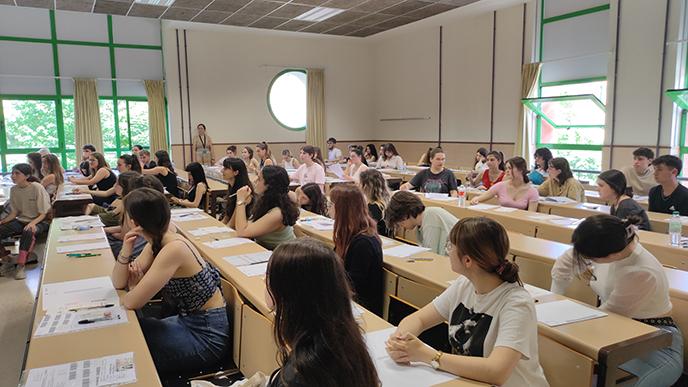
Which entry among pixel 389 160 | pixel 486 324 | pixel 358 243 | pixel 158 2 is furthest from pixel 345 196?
pixel 158 2

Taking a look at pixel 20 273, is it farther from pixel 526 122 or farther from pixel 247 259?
pixel 526 122

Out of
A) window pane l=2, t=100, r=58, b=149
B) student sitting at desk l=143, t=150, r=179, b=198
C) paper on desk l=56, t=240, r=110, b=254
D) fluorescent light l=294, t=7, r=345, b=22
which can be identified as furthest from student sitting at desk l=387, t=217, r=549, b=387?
window pane l=2, t=100, r=58, b=149

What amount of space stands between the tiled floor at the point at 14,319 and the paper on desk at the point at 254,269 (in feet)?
5.42

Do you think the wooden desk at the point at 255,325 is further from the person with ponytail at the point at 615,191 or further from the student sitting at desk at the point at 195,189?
the student sitting at desk at the point at 195,189

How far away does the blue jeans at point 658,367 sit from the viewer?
208 centimetres

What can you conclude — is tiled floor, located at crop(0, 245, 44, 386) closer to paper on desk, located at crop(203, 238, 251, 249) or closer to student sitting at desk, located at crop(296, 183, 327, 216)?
paper on desk, located at crop(203, 238, 251, 249)

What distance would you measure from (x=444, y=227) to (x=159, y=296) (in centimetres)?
194

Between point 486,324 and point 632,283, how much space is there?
0.91 m

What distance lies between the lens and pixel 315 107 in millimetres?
13328

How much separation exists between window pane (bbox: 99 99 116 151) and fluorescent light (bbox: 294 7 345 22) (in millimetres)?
4856

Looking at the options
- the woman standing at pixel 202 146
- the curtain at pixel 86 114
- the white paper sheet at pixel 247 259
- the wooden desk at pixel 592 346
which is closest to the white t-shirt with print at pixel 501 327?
the wooden desk at pixel 592 346

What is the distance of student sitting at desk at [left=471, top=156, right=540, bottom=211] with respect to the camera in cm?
525

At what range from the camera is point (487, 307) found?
181 cm

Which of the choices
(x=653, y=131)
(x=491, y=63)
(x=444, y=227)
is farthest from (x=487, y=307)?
(x=491, y=63)
